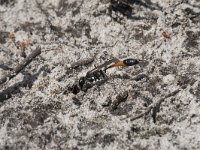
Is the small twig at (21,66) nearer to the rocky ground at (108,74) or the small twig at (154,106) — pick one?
the rocky ground at (108,74)

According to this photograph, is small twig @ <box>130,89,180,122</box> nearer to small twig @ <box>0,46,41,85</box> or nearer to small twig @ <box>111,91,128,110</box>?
small twig @ <box>111,91,128,110</box>

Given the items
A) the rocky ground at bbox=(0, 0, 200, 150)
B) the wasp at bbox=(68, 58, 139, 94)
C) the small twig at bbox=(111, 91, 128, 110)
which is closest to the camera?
the rocky ground at bbox=(0, 0, 200, 150)

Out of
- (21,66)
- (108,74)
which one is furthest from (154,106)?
(21,66)

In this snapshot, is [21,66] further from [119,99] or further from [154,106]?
[154,106]

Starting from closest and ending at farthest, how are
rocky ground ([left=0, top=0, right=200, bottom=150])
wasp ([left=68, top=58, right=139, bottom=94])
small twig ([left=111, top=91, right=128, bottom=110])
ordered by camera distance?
1. rocky ground ([left=0, top=0, right=200, bottom=150])
2. small twig ([left=111, top=91, right=128, bottom=110])
3. wasp ([left=68, top=58, right=139, bottom=94])

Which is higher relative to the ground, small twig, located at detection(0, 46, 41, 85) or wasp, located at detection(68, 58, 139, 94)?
small twig, located at detection(0, 46, 41, 85)

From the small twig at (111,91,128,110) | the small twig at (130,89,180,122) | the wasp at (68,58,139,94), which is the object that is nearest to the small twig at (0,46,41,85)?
the wasp at (68,58,139,94)
